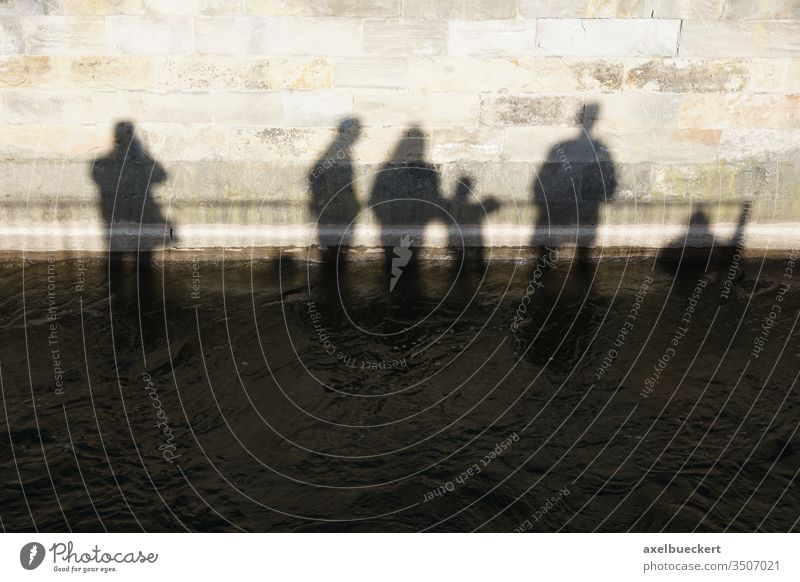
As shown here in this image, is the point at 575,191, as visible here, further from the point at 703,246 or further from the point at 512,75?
the point at 703,246

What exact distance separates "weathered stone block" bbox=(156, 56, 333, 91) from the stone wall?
25mm

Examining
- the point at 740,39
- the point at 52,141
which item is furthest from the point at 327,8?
the point at 740,39

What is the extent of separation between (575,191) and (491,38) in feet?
7.54

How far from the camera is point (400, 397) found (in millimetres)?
7941

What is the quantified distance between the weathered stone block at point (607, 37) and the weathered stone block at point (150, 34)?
4274 millimetres

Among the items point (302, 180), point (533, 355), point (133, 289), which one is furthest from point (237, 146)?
point (533, 355)

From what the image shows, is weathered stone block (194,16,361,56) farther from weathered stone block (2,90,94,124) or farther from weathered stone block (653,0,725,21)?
weathered stone block (653,0,725,21)

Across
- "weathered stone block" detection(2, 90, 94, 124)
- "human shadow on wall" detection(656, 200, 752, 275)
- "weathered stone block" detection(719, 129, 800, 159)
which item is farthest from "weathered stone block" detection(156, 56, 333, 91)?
"weathered stone block" detection(719, 129, 800, 159)

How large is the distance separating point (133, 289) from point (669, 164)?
707cm

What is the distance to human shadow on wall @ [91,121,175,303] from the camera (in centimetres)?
978

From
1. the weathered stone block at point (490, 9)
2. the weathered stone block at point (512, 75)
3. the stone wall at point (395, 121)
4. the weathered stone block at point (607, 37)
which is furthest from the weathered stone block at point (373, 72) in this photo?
the weathered stone block at point (607, 37)

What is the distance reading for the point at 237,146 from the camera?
9922 mm

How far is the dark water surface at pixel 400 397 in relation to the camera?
6.60m
